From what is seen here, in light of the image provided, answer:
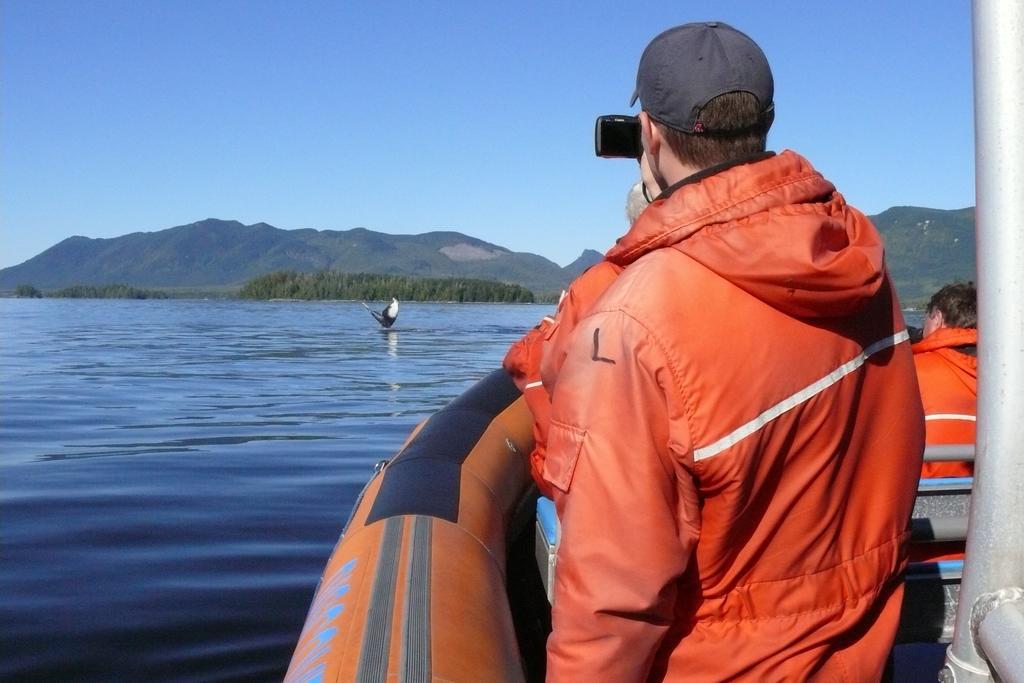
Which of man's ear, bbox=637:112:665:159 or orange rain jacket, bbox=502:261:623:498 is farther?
orange rain jacket, bbox=502:261:623:498

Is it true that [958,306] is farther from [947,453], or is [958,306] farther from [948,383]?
[947,453]

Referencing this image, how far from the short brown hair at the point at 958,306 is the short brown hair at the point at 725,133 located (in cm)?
241

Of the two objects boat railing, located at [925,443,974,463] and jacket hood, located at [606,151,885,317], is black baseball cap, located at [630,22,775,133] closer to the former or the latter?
jacket hood, located at [606,151,885,317]

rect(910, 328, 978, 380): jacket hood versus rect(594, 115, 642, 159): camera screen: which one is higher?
rect(594, 115, 642, 159): camera screen

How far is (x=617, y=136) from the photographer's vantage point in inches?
74.7

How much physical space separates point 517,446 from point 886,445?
3208mm

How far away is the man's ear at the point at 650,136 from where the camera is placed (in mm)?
1768

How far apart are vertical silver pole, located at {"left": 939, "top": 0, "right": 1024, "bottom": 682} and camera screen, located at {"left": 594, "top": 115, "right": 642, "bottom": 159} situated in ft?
2.38

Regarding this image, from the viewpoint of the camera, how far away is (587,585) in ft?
5.24

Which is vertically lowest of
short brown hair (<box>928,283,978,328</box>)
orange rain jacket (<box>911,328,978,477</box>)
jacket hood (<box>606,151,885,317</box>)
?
orange rain jacket (<box>911,328,978,477</box>)

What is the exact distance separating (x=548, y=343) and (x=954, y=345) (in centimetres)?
221

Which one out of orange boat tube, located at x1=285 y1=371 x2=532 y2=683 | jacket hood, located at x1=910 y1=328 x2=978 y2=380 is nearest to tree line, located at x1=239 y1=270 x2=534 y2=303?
orange boat tube, located at x1=285 y1=371 x2=532 y2=683

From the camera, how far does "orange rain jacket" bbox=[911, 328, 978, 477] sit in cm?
357

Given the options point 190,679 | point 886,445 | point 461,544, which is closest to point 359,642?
point 461,544
